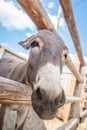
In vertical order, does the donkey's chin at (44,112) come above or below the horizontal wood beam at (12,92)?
below

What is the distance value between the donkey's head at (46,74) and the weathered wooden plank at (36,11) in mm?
114

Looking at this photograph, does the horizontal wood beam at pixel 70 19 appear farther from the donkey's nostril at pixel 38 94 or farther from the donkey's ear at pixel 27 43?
the donkey's nostril at pixel 38 94

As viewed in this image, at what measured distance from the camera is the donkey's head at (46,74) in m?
0.92

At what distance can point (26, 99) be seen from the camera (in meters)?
1.24

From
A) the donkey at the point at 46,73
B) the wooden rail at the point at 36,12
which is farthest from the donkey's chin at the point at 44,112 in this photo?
the wooden rail at the point at 36,12

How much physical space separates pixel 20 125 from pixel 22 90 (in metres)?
1.23

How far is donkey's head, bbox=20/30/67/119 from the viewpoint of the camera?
3.01 feet

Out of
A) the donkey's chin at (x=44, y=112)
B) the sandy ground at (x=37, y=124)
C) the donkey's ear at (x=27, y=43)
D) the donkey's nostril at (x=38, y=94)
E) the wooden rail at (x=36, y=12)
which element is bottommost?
the sandy ground at (x=37, y=124)

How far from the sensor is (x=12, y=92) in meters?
1.00

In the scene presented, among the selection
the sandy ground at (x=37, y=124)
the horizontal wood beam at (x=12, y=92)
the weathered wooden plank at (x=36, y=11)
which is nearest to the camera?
the horizontal wood beam at (x=12, y=92)

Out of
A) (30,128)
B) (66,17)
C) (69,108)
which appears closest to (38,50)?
(66,17)

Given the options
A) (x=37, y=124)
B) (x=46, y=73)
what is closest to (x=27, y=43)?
(x=46, y=73)

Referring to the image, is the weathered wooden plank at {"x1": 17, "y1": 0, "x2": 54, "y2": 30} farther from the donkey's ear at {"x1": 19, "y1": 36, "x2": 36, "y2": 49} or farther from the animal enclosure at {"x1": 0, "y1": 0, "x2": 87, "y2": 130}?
the donkey's ear at {"x1": 19, "y1": 36, "x2": 36, "y2": 49}

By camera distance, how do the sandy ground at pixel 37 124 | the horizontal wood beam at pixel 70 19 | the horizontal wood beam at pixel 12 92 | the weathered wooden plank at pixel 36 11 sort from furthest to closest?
1. the sandy ground at pixel 37 124
2. the horizontal wood beam at pixel 70 19
3. the weathered wooden plank at pixel 36 11
4. the horizontal wood beam at pixel 12 92
